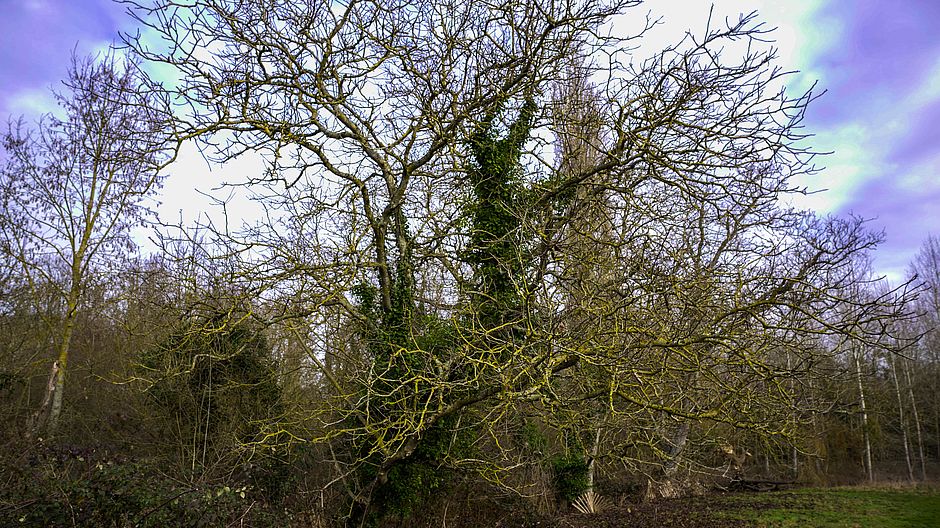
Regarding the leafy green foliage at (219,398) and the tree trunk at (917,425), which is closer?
the leafy green foliage at (219,398)

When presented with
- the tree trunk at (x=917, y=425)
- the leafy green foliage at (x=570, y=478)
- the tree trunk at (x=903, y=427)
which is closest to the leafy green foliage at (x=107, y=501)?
the leafy green foliage at (x=570, y=478)

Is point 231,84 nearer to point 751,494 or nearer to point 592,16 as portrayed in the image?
point 592,16

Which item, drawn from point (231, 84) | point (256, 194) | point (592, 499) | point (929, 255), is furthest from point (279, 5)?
point (929, 255)

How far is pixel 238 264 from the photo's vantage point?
6.64 m

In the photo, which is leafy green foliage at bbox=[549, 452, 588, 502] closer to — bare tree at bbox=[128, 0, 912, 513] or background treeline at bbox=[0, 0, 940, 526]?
background treeline at bbox=[0, 0, 940, 526]

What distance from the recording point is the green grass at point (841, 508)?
968cm

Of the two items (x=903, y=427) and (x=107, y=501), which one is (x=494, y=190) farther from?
(x=903, y=427)

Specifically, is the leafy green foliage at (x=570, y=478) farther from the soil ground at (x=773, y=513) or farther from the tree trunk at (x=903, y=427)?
the tree trunk at (x=903, y=427)

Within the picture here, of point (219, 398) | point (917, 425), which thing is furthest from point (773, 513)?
point (917, 425)

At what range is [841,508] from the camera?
11.2m

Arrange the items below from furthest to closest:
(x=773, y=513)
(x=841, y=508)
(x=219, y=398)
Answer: (x=841, y=508)
(x=773, y=513)
(x=219, y=398)

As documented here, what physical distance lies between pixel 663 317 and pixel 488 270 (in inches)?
104

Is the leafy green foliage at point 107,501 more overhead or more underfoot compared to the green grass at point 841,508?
more overhead

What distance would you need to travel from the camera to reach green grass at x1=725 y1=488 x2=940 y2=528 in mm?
9680
